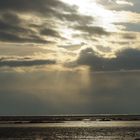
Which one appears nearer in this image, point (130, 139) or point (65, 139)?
point (130, 139)

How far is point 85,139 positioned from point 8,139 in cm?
1661

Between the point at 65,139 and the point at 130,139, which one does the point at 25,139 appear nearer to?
the point at 65,139

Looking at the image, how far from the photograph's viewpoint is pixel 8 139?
10538 centimetres

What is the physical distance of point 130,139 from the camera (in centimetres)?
10381

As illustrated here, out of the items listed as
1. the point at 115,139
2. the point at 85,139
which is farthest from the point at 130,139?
the point at 85,139

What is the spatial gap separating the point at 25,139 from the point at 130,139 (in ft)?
68.6

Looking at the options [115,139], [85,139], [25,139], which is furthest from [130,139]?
[25,139]

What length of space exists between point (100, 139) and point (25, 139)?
15339 mm

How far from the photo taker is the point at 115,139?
107 metres

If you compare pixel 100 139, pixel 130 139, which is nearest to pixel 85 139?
pixel 100 139

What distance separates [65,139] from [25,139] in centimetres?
971

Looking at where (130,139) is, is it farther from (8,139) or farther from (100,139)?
(8,139)

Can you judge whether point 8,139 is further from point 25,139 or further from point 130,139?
point 130,139

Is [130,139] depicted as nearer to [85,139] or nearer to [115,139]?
[115,139]
